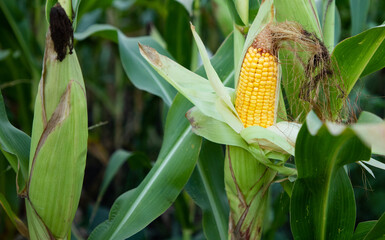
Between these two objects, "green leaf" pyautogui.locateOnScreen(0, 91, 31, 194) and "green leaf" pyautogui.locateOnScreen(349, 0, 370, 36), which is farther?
"green leaf" pyautogui.locateOnScreen(349, 0, 370, 36)

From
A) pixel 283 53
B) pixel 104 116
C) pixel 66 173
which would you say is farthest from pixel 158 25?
pixel 66 173

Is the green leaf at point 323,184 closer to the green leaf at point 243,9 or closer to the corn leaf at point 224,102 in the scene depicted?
the corn leaf at point 224,102

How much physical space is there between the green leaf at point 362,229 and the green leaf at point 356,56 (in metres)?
0.29

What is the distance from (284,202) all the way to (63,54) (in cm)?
78

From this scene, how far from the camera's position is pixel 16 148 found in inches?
38.9

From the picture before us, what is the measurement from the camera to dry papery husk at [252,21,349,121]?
898mm

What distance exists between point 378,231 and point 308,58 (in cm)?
43

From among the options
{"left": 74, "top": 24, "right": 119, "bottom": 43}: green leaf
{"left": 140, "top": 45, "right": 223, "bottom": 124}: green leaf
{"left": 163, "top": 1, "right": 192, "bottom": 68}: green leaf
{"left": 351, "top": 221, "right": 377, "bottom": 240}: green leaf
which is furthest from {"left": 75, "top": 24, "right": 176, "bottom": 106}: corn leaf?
{"left": 351, "top": 221, "right": 377, "bottom": 240}: green leaf

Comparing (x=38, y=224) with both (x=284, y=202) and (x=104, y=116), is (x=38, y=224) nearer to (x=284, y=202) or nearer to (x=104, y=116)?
(x=284, y=202)

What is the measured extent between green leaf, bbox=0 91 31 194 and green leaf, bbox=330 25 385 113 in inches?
30.9

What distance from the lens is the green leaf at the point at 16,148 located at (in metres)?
0.97

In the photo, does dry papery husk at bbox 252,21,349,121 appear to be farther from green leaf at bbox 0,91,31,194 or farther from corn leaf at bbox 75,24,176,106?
green leaf at bbox 0,91,31,194

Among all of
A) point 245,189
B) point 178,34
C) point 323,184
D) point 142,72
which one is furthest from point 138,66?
point 323,184

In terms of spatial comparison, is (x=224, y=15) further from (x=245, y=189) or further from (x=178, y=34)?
(x=245, y=189)
